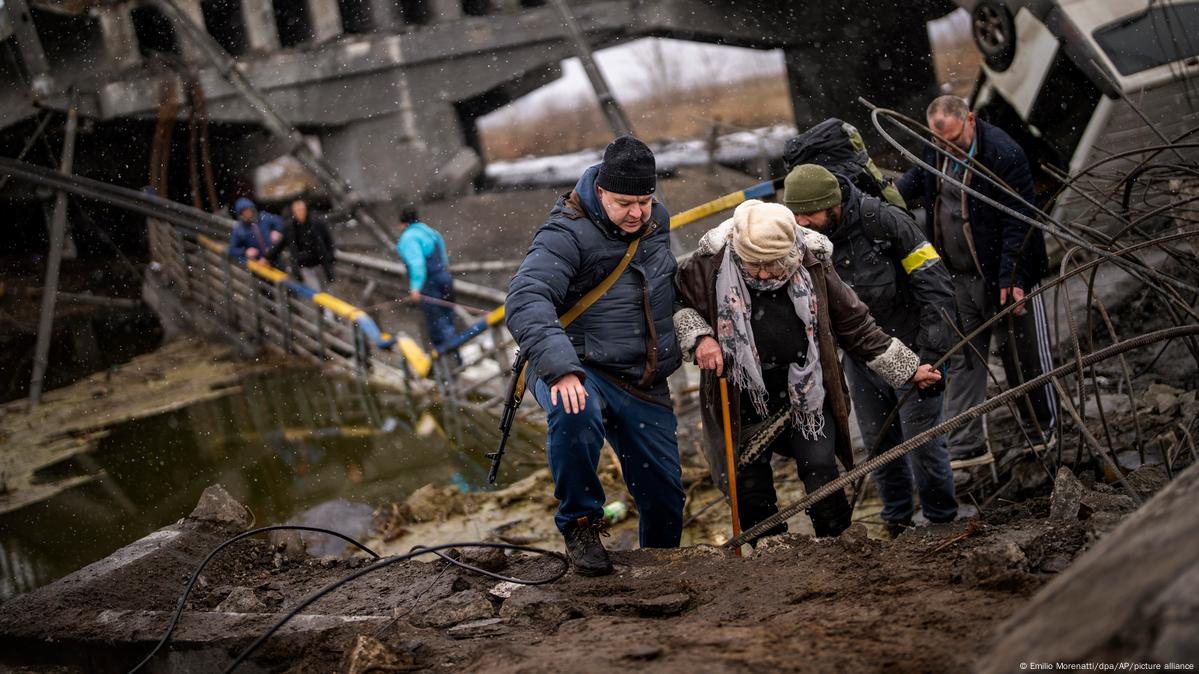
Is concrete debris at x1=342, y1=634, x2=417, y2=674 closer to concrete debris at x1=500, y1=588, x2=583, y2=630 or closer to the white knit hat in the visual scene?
concrete debris at x1=500, y1=588, x2=583, y2=630

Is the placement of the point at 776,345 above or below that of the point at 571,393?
below

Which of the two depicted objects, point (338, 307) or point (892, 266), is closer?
point (892, 266)

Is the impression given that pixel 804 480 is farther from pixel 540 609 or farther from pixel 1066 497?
pixel 540 609

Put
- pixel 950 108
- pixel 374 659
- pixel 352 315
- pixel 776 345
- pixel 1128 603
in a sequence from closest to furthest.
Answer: pixel 1128 603 < pixel 374 659 < pixel 776 345 < pixel 950 108 < pixel 352 315

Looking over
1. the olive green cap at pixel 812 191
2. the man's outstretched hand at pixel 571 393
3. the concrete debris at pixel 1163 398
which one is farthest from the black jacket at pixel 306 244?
the man's outstretched hand at pixel 571 393

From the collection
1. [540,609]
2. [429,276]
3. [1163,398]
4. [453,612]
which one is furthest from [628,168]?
[429,276]

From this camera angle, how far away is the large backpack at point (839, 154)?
4789 mm

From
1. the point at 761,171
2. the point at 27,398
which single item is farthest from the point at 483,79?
the point at 27,398

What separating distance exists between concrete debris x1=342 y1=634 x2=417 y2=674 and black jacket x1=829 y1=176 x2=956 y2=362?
266 centimetres

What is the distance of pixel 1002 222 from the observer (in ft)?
18.1

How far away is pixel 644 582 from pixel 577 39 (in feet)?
45.4

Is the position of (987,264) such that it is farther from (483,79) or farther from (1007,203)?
(483,79)

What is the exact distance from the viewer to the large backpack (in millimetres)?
4789

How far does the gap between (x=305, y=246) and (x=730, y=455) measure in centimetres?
1004
